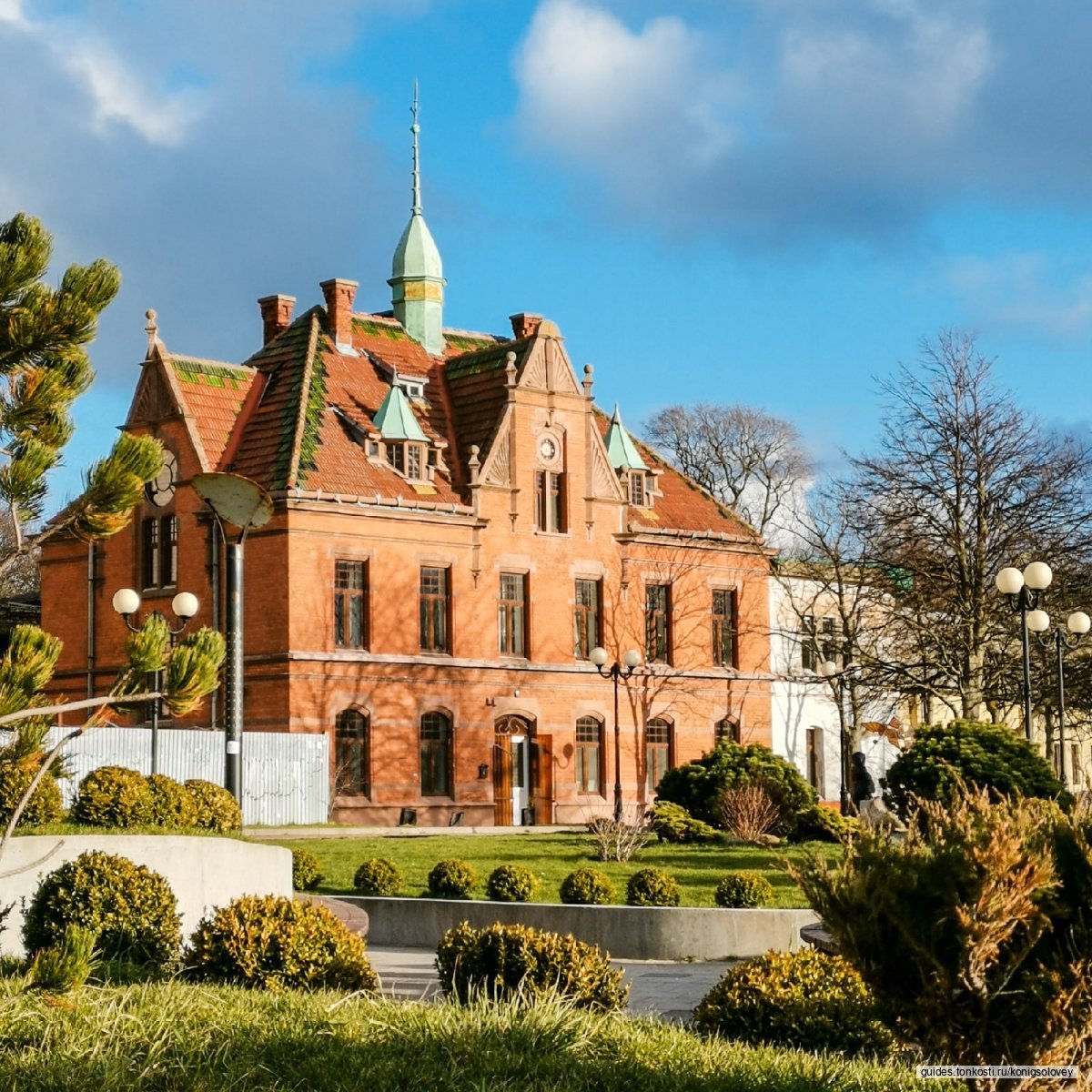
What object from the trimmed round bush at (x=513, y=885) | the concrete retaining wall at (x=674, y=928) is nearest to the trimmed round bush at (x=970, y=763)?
the concrete retaining wall at (x=674, y=928)

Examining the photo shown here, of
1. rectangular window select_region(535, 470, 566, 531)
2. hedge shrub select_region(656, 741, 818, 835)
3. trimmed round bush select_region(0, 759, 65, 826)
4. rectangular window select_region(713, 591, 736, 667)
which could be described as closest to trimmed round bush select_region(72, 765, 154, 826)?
trimmed round bush select_region(0, 759, 65, 826)

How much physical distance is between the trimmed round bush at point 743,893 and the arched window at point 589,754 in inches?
1073

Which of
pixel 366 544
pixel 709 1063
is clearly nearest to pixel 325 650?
pixel 366 544

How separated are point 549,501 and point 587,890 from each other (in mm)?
28277

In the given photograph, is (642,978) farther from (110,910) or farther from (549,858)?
(549,858)

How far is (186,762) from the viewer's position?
41.8m

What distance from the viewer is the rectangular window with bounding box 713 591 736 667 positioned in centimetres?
5597

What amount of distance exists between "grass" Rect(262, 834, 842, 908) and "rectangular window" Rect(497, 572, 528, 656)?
14.9m

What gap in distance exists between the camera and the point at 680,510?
56.2m

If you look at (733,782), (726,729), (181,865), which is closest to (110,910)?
(181,865)

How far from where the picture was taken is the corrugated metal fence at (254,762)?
41000mm

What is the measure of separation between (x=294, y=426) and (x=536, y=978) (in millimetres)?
35048

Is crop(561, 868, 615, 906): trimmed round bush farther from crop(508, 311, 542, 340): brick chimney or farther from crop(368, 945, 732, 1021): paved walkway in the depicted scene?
crop(508, 311, 542, 340): brick chimney

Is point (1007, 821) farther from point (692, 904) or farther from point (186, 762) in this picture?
point (186, 762)
